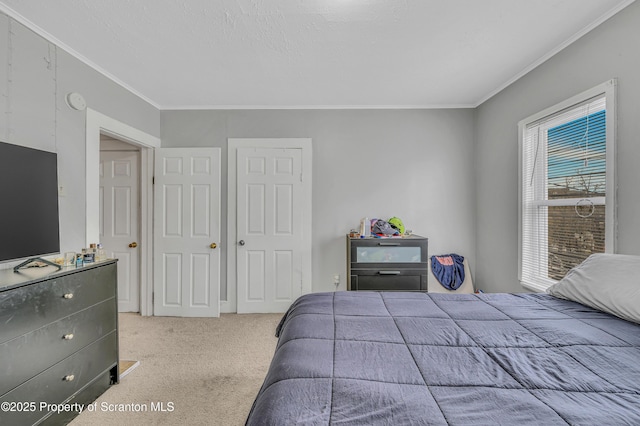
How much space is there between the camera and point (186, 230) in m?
3.30

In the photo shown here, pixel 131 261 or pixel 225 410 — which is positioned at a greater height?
pixel 131 261

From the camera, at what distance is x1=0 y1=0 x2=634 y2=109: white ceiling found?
5.64ft

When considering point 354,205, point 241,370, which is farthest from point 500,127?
point 241,370

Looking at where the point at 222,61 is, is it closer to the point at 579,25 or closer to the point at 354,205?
the point at 354,205

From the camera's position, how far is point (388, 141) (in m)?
3.39

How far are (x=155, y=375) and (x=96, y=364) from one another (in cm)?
44

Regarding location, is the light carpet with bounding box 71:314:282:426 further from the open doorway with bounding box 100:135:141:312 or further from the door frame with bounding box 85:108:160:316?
the door frame with bounding box 85:108:160:316

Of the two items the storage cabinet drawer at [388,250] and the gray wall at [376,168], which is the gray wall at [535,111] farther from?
the storage cabinet drawer at [388,250]

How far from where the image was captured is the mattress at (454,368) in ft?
2.40

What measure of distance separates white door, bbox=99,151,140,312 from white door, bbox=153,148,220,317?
325mm

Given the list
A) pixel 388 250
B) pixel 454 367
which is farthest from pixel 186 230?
pixel 454 367

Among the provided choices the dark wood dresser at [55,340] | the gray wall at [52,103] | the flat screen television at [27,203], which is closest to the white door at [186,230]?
the gray wall at [52,103]

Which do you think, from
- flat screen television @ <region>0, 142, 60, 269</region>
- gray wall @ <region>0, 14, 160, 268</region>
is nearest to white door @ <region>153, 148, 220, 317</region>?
gray wall @ <region>0, 14, 160, 268</region>

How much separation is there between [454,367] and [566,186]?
6.89ft
